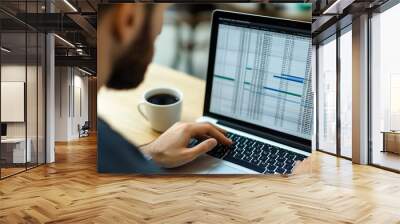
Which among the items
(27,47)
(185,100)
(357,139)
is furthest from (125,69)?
(357,139)

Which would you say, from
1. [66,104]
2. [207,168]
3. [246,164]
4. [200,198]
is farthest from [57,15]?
[66,104]

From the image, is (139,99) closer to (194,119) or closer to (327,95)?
(194,119)

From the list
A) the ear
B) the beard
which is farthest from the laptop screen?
the ear

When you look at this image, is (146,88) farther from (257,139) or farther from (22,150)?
(22,150)

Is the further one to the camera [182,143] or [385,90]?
[385,90]

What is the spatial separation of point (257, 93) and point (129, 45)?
7.46 feet

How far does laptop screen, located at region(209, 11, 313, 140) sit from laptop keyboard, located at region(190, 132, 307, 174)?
1.08 ft

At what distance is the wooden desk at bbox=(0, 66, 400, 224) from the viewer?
390 cm

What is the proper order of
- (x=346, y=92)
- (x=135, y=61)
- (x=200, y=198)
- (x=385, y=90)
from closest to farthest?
1. (x=200, y=198)
2. (x=135, y=61)
3. (x=385, y=90)
4. (x=346, y=92)

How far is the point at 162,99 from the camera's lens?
6.30m

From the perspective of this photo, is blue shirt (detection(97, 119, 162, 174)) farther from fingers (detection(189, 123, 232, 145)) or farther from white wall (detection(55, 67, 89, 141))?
white wall (detection(55, 67, 89, 141))

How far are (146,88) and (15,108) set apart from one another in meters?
2.63

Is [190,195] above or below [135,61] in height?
below

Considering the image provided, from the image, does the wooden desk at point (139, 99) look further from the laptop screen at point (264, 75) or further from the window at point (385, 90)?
the window at point (385, 90)
